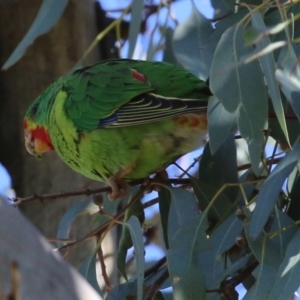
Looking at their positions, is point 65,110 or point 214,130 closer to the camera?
point 214,130

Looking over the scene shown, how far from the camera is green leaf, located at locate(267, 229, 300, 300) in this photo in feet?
4.02

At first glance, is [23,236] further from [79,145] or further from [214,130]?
[79,145]

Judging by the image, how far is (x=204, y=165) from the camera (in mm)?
1681

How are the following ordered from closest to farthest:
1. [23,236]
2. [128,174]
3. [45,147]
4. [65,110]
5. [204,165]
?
[23,236] → [204,165] → [128,174] → [65,110] → [45,147]

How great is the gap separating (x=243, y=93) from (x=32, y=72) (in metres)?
1.20

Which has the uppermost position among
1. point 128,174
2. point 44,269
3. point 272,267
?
point 128,174

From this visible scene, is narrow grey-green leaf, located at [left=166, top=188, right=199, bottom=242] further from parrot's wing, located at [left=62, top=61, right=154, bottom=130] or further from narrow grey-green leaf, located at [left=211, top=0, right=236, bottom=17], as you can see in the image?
narrow grey-green leaf, located at [left=211, top=0, right=236, bottom=17]

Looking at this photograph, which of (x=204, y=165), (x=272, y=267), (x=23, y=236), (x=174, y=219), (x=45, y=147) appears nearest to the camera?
(x=23, y=236)

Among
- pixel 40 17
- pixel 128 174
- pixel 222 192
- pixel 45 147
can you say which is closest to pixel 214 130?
pixel 222 192

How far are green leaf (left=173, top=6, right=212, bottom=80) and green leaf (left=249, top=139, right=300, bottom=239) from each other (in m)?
0.41

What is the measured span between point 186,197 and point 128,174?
11.1 inches

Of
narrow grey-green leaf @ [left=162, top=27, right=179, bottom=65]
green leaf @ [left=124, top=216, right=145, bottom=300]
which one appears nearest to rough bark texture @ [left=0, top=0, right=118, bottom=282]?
narrow grey-green leaf @ [left=162, top=27, right=179, bottom=65]

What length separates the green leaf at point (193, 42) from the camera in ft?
5.47

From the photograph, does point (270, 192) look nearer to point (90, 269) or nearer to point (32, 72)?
point (90, 269)
